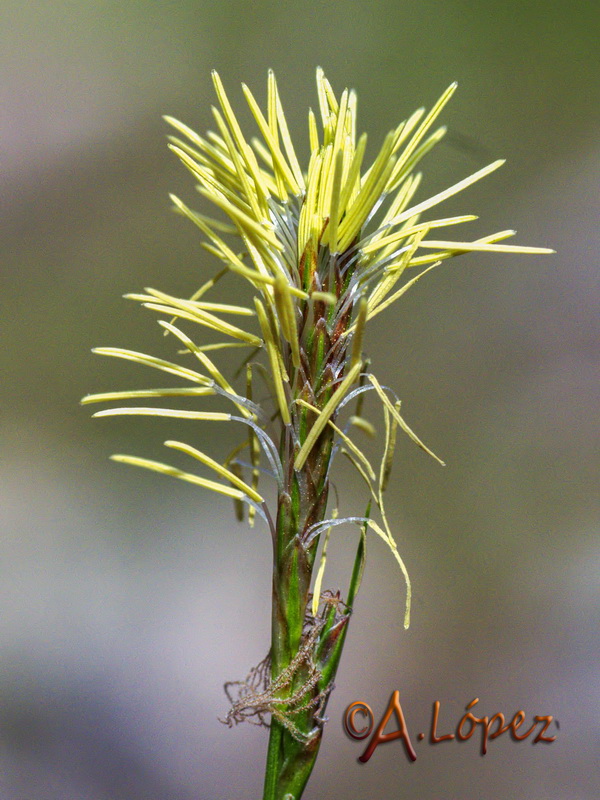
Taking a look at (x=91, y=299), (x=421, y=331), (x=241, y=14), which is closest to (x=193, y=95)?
(x=241, y=14)

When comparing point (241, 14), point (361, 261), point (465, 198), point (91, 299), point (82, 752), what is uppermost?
point (241, 14)

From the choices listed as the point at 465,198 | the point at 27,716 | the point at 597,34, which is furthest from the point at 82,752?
the point at 597,34

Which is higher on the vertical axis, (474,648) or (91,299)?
(91,299)

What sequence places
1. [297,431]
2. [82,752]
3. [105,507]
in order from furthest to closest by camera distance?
[105,507]
[82,752]
[297,431]

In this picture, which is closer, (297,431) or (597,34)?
(297,431)

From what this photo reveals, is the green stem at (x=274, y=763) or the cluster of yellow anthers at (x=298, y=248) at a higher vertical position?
the cluster of yellow anthers at (x=298, y=248)

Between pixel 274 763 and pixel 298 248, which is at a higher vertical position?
pixel 298 248

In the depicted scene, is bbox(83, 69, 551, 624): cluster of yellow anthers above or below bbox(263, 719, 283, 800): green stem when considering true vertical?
above

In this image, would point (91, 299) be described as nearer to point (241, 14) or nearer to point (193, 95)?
point (193, 95)

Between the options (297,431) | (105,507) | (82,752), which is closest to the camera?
(297,431)
